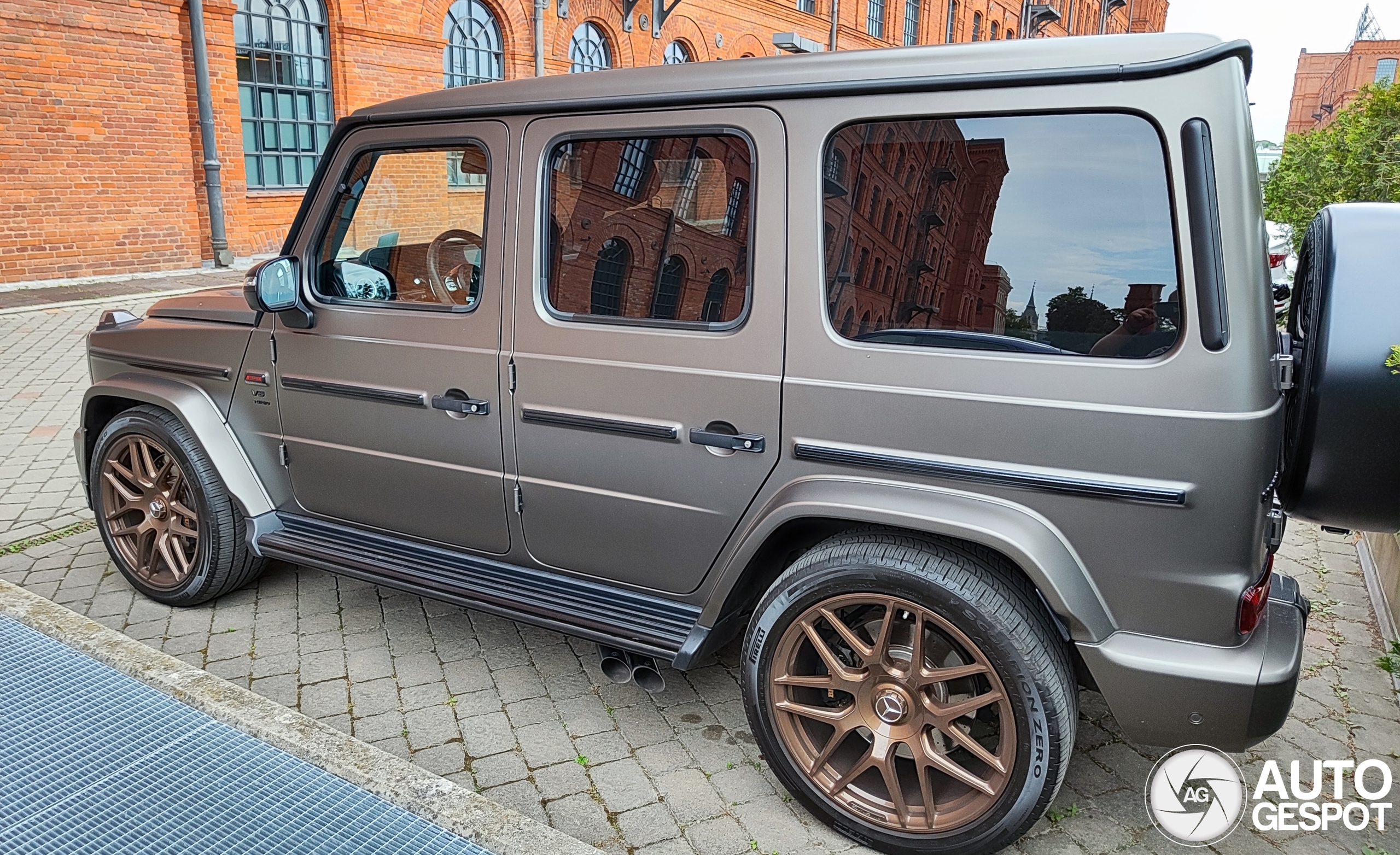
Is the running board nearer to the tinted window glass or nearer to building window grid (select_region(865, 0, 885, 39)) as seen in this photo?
the tinted window glass

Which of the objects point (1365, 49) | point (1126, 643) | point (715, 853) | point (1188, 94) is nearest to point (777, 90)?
point (1188, 94)

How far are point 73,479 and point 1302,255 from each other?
6233 mm

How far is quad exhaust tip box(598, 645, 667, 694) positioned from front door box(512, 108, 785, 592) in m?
0.26

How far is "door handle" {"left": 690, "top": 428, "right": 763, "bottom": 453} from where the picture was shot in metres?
2.71

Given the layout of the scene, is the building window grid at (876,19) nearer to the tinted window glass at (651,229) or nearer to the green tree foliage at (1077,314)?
the tinted window glass at (651,229)

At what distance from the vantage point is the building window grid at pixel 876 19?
31094 mm

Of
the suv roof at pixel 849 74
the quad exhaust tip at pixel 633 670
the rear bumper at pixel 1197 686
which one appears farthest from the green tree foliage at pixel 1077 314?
the quad exhaust tip at pixel 633 670

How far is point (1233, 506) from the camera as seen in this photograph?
2.17 m

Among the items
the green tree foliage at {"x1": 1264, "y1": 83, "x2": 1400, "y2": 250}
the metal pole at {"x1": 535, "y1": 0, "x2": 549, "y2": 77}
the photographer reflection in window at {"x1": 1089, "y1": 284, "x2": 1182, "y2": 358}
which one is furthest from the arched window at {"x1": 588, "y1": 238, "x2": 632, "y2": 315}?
the metal pole at {"x1": 535, "y1": 0, "x2": 549, "y2": 77}

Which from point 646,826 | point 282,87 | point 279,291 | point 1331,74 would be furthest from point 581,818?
point 1331,74

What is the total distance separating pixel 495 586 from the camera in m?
3.22

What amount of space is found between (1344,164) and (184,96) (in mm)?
13258

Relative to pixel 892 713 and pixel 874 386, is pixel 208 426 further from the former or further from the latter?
pixel 892 713

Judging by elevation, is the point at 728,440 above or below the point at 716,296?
below
